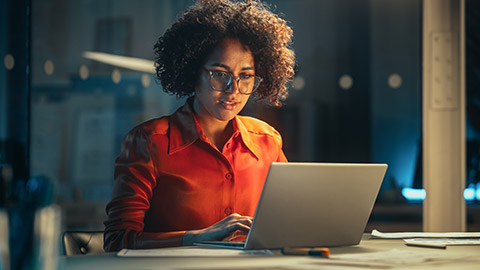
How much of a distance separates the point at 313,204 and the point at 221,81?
0.88 meters

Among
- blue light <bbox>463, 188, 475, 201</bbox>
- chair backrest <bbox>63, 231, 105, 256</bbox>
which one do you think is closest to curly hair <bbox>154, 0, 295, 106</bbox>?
chair backrest <bbox>63, 231, 105, 256</bbox>

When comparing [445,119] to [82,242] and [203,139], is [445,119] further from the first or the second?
[82,242]

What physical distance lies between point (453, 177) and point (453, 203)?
0.15 m

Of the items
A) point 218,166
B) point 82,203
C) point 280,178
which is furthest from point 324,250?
point 82,203

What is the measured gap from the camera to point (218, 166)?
2.17 m

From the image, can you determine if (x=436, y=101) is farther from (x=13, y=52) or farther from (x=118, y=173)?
(x=13, y=52)

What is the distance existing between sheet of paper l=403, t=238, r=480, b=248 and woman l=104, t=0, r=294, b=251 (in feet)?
1.87

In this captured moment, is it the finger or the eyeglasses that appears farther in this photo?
the eyeglasses

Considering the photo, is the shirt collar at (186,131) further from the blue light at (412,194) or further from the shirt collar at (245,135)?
the blue light at (412,194)

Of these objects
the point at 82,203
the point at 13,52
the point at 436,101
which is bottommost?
the point at 82,203

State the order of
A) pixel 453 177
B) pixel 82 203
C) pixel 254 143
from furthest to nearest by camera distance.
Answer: pixel 82 203
pixel 453 177
pixel 254 143

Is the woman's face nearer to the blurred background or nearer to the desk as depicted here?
the desk

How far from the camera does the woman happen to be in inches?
80.3

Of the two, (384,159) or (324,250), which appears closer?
(324,250)
